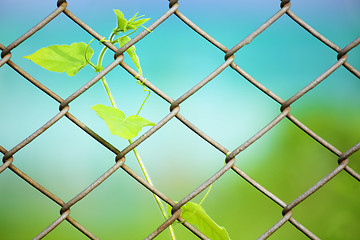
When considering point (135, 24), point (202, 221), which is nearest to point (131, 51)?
point (135, 24)

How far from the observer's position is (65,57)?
0.69 meters

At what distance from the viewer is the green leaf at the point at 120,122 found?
643mm

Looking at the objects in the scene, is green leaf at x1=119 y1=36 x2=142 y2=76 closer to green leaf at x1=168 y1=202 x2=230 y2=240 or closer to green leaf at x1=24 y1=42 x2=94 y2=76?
green leaf at x1=24 y1=42 x2=94 y2=76

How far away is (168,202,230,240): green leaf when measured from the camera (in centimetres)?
72

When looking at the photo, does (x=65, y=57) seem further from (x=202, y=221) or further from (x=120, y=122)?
(x=202, y=221)

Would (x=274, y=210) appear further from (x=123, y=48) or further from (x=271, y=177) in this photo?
(x=123, y=48)

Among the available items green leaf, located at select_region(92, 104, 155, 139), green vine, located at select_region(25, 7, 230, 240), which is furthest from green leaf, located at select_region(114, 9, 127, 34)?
green leaf, located at select_region(92, 104, 155, 139)

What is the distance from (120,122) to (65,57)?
0.15m

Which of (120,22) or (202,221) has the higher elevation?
(120,22)

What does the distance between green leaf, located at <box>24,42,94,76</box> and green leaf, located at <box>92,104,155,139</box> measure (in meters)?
0.09

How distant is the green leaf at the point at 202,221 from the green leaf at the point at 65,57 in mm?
302

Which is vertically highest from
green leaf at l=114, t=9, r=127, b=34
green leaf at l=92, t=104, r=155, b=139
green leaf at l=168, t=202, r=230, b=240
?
green leaf at l=114, t=9, r=127, b=34

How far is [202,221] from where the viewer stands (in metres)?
0.74

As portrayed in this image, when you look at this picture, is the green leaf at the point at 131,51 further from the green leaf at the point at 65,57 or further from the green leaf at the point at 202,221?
the green leaf at the point at 202,221
